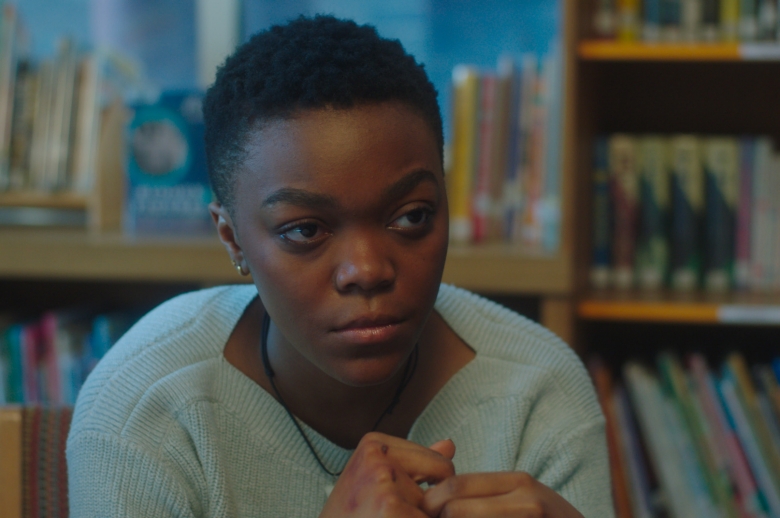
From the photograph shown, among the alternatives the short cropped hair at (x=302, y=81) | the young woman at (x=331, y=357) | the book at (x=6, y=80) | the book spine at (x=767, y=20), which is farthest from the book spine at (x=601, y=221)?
the book at (x=6, y=80)

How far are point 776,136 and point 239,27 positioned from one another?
1278 millimetres

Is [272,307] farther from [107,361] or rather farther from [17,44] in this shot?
[17,44]

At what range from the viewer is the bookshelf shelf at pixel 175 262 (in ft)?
4.39

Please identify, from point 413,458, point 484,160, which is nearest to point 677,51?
point 484,160

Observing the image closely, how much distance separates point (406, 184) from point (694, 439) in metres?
1.05

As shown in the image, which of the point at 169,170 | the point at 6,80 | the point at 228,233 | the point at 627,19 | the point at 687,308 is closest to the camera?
the point at 228,233

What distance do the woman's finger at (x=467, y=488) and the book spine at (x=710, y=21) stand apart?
1.14m

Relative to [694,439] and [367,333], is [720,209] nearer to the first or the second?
[694,439]

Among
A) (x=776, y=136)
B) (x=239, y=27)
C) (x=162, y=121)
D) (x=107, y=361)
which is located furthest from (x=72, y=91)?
(x=776, y=136)

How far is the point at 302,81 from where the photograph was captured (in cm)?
65

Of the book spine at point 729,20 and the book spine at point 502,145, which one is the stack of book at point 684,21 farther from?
the book spine at point 502,145

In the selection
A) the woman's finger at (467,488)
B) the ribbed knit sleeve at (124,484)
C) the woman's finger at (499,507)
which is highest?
the woman's finger at (467,488)

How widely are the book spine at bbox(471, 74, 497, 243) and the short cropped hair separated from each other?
31.2 inches

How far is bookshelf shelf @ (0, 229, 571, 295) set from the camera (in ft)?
4.39
